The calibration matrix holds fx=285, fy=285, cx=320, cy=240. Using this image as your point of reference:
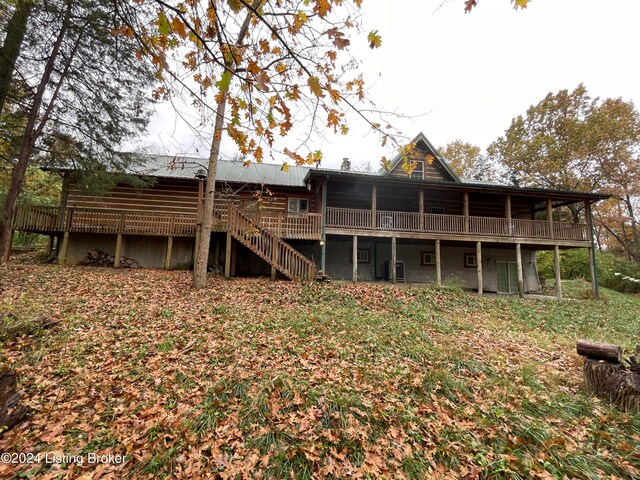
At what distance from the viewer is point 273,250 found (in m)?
11.9

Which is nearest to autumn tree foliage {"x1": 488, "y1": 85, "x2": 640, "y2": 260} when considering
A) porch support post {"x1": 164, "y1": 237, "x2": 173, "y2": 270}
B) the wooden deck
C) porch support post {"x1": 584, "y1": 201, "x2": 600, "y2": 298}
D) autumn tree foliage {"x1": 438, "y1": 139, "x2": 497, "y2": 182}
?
autumn tree foliage {"x1": 438, "y1": 139, "x2": 497, "y2": 182}

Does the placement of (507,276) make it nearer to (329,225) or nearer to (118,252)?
(329,225)

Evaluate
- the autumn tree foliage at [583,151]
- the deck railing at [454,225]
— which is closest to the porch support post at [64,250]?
the deck railing at [454,225]

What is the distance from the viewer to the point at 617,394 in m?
4.34

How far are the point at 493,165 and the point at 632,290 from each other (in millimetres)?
16007

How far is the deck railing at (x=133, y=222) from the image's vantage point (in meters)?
13.0

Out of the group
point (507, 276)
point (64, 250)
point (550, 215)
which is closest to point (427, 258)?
point (507, 276)

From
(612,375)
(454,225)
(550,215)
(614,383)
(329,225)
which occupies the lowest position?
(614,383)

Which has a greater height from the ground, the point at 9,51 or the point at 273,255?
the point at 9,51

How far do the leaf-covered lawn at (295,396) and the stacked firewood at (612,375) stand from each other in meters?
0.26

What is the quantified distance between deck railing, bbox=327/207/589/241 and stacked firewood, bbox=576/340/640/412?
9.31 m

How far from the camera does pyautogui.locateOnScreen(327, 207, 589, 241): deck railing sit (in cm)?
1380

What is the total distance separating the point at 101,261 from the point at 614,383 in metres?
18.3

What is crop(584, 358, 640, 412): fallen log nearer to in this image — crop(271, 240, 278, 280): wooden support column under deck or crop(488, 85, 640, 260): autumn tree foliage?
crop(271, 240, 278, 280): wooden support column under deck
